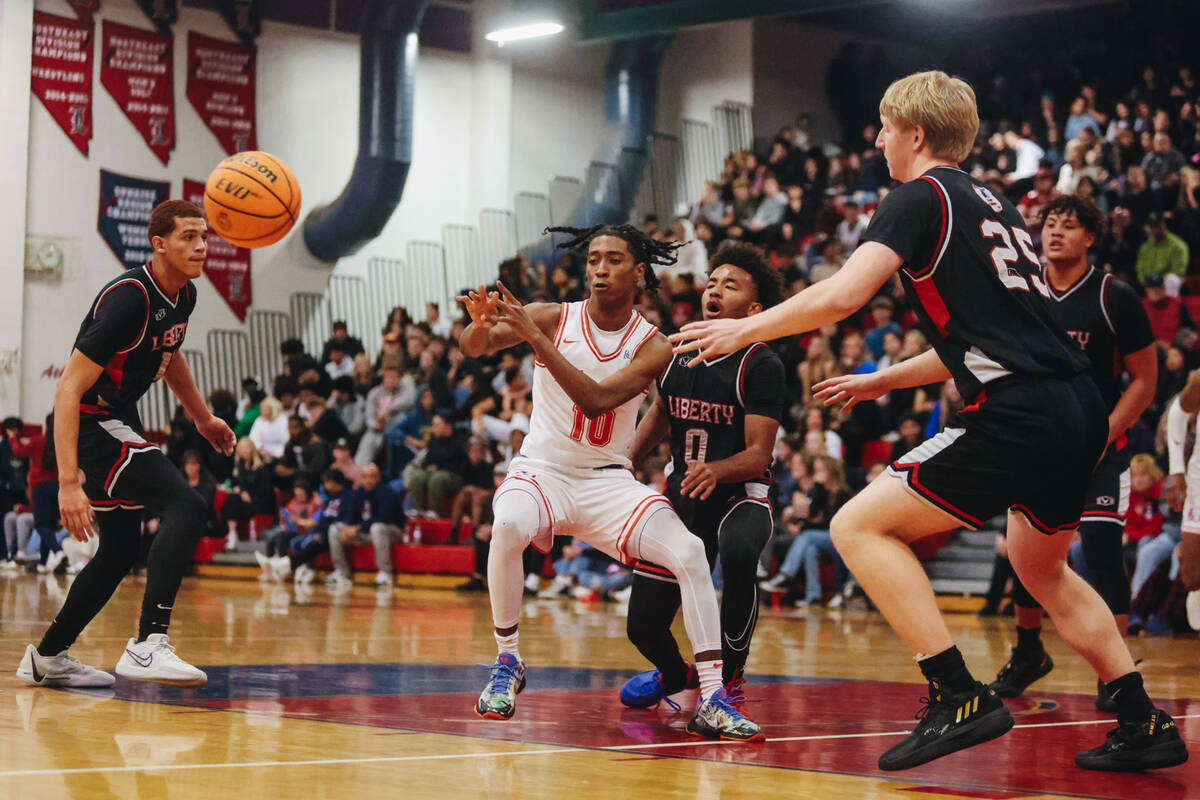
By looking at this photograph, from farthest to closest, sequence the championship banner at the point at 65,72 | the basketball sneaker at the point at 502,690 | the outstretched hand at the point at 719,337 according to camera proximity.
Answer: the championship banner at the point at 65,72
the basketball sneaker at the point at 502,690
the outstretched hand at the point at 719,337

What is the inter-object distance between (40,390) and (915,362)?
18.5m

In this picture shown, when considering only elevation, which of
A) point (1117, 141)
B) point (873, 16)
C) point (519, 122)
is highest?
point (873, 16)

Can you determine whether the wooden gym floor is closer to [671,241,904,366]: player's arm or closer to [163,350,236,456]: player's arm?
[163,350,236,456]: player's arm

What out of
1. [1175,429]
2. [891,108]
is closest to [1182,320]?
[1175,429]

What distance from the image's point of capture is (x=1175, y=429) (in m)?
7.82

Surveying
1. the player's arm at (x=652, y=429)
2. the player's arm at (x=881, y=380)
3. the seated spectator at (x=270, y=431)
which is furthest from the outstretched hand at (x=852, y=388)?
the seated spectator at (x=270, y=431)

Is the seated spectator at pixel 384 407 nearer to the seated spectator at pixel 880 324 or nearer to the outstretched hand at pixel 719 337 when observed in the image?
the seated spectator at pixel 880 324

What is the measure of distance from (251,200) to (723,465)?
454 centimetres

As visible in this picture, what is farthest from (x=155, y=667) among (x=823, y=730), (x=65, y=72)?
(x=65, y=72)

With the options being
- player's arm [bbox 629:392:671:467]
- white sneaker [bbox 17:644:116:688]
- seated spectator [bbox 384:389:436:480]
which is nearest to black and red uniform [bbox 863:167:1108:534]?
player's arm [bbox 629:392:671:467]

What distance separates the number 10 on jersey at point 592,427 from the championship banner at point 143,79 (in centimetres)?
1827

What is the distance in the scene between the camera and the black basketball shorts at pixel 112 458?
5859mm

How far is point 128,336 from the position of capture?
231 inches

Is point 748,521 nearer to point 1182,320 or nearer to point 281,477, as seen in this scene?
point 1182,320
